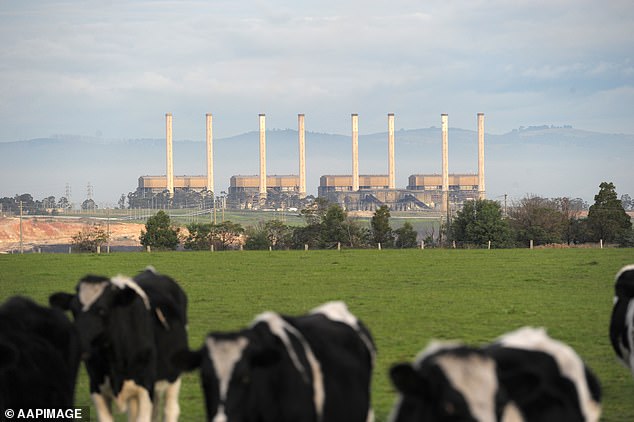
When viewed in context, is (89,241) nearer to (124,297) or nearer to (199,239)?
(199,239)

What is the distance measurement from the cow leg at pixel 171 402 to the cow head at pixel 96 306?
1.65 meters

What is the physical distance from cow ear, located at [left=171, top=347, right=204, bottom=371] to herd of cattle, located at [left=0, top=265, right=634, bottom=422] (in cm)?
1

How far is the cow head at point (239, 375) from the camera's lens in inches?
306

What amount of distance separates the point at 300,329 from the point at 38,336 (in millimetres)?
3158

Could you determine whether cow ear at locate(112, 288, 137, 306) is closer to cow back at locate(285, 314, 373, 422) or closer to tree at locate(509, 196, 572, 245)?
cow back at locate(285, 314, 373, 422)

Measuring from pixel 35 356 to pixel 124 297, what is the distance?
4.38 feet

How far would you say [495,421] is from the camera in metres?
6.73

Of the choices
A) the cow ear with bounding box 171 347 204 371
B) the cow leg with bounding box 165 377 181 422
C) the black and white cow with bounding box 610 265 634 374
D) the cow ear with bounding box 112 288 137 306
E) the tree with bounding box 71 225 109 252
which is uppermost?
the cow ear with bounding box 112 288 137 306

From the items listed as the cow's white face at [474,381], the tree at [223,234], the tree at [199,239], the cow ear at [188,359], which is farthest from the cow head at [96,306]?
the tree at [223,234]

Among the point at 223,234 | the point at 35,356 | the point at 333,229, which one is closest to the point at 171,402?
the point at 35,356

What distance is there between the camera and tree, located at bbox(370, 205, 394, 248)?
94.5 metres

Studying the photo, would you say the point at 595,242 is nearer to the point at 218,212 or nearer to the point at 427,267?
the point at 427,267

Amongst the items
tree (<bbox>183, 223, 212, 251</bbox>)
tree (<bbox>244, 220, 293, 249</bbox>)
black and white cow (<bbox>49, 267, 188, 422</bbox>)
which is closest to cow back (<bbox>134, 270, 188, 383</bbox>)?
black and white cow (<bbox>49, 267, 188, 422</bbox>)

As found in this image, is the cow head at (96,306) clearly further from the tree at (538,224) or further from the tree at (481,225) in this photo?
the tree at (538,224)
